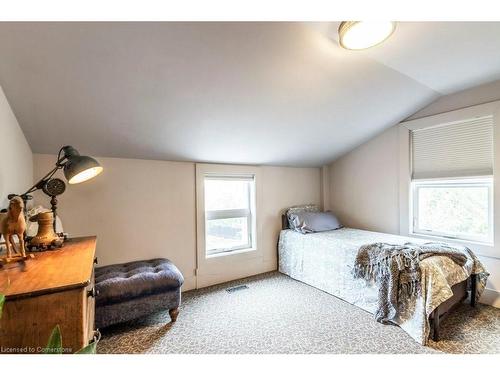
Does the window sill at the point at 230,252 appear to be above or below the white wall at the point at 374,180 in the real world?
below

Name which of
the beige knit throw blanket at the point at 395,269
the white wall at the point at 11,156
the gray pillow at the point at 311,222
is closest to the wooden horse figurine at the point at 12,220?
the white wall at the point at 11,156

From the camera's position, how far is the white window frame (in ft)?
7.50

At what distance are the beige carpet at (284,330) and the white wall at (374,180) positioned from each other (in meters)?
1.27

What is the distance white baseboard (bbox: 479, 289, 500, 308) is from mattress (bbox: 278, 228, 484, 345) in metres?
0.23

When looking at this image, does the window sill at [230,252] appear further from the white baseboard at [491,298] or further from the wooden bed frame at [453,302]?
the white baseboard at [491,298]

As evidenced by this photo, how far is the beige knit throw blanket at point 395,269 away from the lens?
190 centimetres

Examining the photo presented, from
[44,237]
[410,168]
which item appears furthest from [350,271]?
[44,237]

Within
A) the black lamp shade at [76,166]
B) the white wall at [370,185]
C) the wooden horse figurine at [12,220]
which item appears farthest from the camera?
the white wall at [370,185]

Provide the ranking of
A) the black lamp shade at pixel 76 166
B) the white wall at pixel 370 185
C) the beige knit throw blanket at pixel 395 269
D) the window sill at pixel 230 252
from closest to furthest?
the black lamp shade at pixel 76 166 → the beige knit throw blanket at pixel 395 269 → the window sill at pixel 230 252 → the white wall at pixel 370 185

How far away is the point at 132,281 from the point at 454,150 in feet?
11.4

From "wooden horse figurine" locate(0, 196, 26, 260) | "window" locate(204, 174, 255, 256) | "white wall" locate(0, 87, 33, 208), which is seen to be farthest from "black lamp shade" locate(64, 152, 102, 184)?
"window" locate(204, 174, 255, 256)

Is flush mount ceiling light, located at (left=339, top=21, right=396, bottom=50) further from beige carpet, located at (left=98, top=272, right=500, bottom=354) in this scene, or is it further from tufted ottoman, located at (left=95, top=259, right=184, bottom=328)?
tufted ottoman, located at (left=95, top=259, right=184, bottom=328)

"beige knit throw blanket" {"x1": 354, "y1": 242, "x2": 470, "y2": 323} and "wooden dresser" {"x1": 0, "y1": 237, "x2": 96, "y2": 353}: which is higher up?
"wooden dresser" {"x1": 0, "y1": 237, "x2": 96, "y2": 353}
